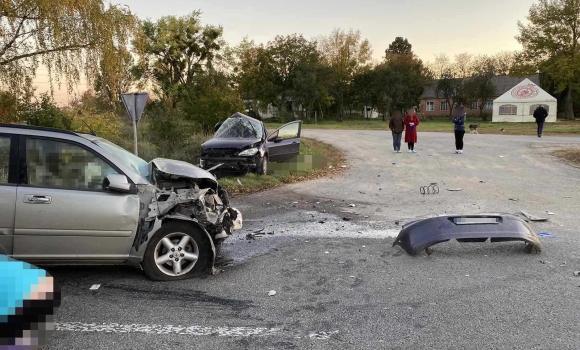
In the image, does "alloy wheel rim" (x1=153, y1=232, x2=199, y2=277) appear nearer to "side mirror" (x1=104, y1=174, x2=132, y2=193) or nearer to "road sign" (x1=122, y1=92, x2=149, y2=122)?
"side mirror" (x1=104, y1=174, x2=132, y2=193)

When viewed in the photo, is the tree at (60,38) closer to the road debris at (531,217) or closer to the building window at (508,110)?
the road debris at (531,217)

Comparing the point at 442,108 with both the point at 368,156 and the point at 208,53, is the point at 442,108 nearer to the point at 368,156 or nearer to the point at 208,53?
the point at 208,53

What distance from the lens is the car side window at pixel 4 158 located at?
427 cm

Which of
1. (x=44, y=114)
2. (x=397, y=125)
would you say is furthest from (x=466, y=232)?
(x=397, y=125)

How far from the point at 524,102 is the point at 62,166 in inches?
1991

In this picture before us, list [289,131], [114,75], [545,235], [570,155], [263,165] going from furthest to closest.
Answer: [570,155], [289,131], [263,165], [114,75], [545,235]

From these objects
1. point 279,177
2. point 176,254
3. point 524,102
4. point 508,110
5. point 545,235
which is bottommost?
point 545,235

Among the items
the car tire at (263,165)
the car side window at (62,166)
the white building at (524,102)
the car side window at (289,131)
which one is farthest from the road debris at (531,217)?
the white building at (524,102)

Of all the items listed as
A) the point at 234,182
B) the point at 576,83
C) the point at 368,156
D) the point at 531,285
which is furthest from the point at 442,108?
the point at 531,285

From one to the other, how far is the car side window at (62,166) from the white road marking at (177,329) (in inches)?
54.3

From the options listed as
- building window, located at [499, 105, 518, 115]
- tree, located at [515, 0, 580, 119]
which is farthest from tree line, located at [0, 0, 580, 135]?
building window, located at [499, 105, 518, 115]

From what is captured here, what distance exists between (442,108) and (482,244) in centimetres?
7265

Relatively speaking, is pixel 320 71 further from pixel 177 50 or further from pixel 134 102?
pixel 134 102

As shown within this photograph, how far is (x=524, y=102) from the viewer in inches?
1841
